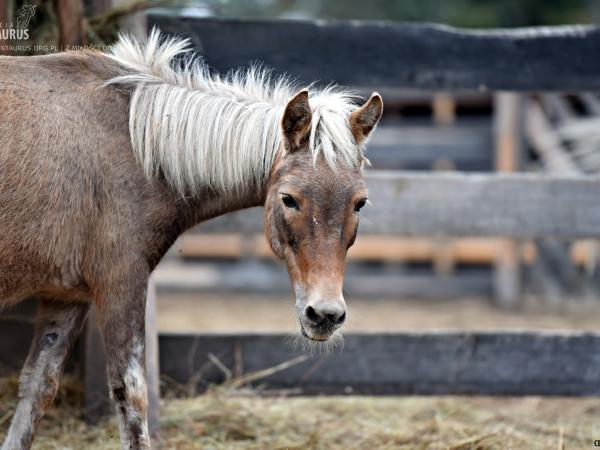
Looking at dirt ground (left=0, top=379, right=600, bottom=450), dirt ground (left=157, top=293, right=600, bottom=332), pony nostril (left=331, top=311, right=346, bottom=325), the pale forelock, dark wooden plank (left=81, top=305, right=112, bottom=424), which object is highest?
the pale forelock

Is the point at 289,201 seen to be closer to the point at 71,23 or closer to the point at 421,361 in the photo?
the point at 421,361

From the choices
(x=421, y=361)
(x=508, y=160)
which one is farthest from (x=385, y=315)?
(x=421, y=361)

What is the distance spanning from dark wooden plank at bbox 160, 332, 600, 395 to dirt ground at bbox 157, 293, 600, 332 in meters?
2.58

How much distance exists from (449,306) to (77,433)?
5.98 m

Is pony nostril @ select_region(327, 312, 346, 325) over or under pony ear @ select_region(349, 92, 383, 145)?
under

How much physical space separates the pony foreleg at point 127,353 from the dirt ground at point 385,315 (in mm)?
3800

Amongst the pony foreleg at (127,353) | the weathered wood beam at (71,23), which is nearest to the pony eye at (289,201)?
the pony foreleg at (127,353)

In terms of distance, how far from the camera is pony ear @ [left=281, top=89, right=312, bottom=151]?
3043 millimetres

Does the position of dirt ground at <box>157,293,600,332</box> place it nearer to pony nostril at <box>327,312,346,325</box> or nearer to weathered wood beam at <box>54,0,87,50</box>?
weathered wood beam at <box>54,0,87,50</box>

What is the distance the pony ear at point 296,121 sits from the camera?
304 centimetres

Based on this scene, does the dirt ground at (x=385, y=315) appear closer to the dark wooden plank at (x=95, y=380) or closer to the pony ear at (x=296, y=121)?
the dark wooden plank at (x=95, y=380)

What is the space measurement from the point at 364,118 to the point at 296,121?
1.03ft

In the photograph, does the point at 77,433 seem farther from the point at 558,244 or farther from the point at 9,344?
the point at 558,244

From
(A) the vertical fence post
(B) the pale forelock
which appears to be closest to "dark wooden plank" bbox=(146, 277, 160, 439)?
(B) the pale forelock
